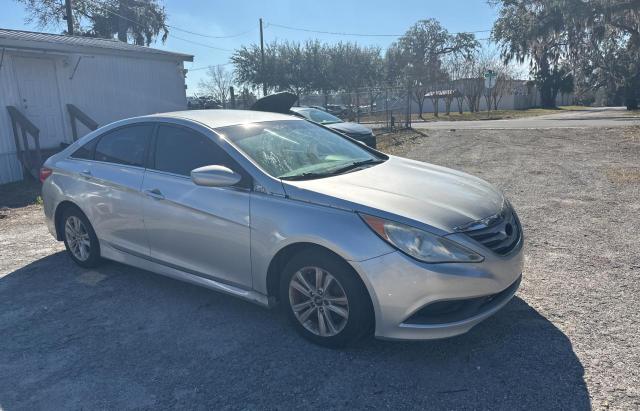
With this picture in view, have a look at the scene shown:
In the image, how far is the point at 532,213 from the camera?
6.33 m

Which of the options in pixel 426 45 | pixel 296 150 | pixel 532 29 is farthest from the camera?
pixel 426 45

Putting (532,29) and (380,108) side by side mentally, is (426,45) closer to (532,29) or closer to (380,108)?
(532,29)

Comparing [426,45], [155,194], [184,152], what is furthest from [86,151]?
[426,45]

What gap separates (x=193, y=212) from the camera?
12.3 feet

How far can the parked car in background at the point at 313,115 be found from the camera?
30.6 ft

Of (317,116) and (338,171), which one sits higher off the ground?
(317,116)

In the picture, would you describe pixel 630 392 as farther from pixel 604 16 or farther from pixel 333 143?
pixel 604 16

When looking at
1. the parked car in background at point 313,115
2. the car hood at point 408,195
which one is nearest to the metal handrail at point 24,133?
the parked car in background at point 313,115

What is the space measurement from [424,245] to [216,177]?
1564 millimetres

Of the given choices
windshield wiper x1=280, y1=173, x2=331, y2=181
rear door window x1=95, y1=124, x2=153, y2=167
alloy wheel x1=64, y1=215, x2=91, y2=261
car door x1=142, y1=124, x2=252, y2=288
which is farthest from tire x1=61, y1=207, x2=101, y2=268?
windshield wiper x1=280, y1=173, x2=331, y2=181

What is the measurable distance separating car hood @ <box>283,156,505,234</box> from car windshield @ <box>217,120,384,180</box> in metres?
0.22

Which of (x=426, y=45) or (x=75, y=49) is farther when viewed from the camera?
(x=426, y=45)

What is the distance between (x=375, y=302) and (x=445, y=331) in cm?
45

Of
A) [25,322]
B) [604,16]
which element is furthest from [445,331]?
[604,16]
